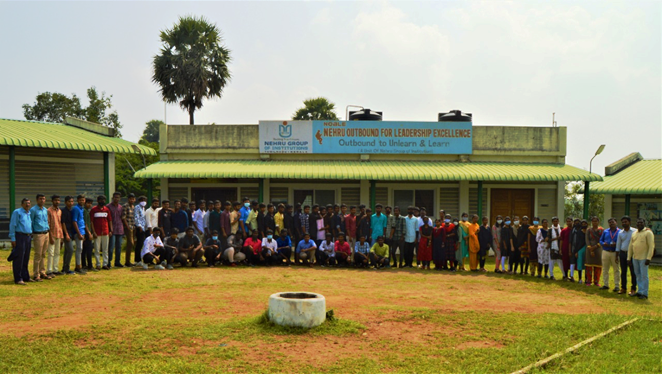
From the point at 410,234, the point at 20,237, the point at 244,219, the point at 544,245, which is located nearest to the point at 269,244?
the point at 244,219

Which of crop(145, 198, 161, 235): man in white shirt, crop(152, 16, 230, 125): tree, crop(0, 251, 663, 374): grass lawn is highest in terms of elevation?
crop(152, 16, 230, 125): tree

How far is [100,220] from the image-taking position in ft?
40.5

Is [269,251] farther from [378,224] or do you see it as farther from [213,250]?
[378,224]

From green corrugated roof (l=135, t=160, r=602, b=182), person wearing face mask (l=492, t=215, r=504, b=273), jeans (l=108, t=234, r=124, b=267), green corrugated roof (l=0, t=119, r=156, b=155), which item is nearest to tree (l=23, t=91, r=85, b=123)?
green corrugated roof (l=0, t=119, r=156, b=155)

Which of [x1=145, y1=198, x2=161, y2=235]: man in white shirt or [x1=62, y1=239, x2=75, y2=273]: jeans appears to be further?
[x1=145, y1=198, x2=161, y2=235]: man in white shirt

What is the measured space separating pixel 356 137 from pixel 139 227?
8676 millimetres

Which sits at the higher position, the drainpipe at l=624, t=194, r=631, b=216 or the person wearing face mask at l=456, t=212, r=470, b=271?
the drainpipe at l=624, t=194, r=631, b=216

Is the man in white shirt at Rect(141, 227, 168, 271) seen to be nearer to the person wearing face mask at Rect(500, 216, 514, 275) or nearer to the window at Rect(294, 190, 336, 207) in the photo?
the window at Rect(294, 190, 336, 207)

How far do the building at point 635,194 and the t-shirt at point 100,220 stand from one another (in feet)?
53.1

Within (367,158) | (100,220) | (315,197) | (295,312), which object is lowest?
(295,312)

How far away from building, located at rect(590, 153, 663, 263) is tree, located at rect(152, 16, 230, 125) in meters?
18.9

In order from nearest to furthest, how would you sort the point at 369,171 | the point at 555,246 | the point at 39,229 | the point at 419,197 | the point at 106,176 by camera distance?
the point at 39,229 → the point at 555,246 → the point at 369,171 → the point at 106,176 → the point at 419,197

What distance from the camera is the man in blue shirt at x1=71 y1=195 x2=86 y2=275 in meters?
11.6

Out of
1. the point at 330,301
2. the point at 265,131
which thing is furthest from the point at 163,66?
the point at 330,301
